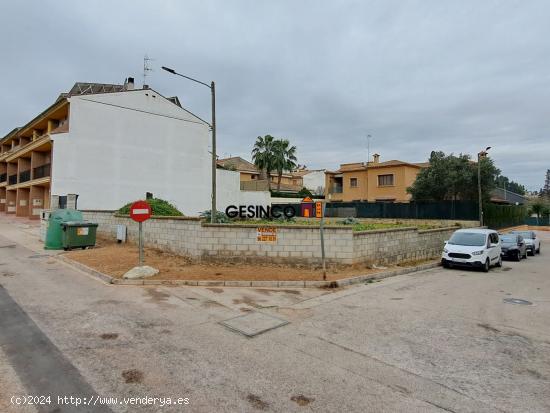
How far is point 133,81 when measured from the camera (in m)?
34.6

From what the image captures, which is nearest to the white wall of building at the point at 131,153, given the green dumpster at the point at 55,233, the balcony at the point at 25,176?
the balcony at the point at 25,176

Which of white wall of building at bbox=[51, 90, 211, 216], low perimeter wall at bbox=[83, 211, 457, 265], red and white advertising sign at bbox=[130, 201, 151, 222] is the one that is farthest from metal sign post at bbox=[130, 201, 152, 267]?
white wall of building at bbox=[51, 90, 211, 216]

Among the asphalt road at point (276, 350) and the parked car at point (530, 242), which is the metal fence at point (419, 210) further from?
the asphalt road at point (276, 350)

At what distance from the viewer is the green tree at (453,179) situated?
30.1 meters

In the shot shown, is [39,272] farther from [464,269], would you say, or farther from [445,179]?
[445,179]

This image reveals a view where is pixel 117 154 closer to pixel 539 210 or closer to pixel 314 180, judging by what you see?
pixel 314 180

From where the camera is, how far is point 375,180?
42.8 m

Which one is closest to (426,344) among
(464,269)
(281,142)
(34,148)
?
(464,269)

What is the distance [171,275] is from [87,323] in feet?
13.2

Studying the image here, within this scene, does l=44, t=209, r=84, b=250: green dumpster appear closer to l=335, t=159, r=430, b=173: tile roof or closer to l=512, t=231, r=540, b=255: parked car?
l=512, t=231, r=540, b=255: parked car

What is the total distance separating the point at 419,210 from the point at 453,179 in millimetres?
4288

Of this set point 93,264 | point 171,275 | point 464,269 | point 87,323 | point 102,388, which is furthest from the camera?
point 464,269

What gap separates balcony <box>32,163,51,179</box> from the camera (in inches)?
1169

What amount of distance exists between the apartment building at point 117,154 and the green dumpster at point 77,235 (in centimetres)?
1080
